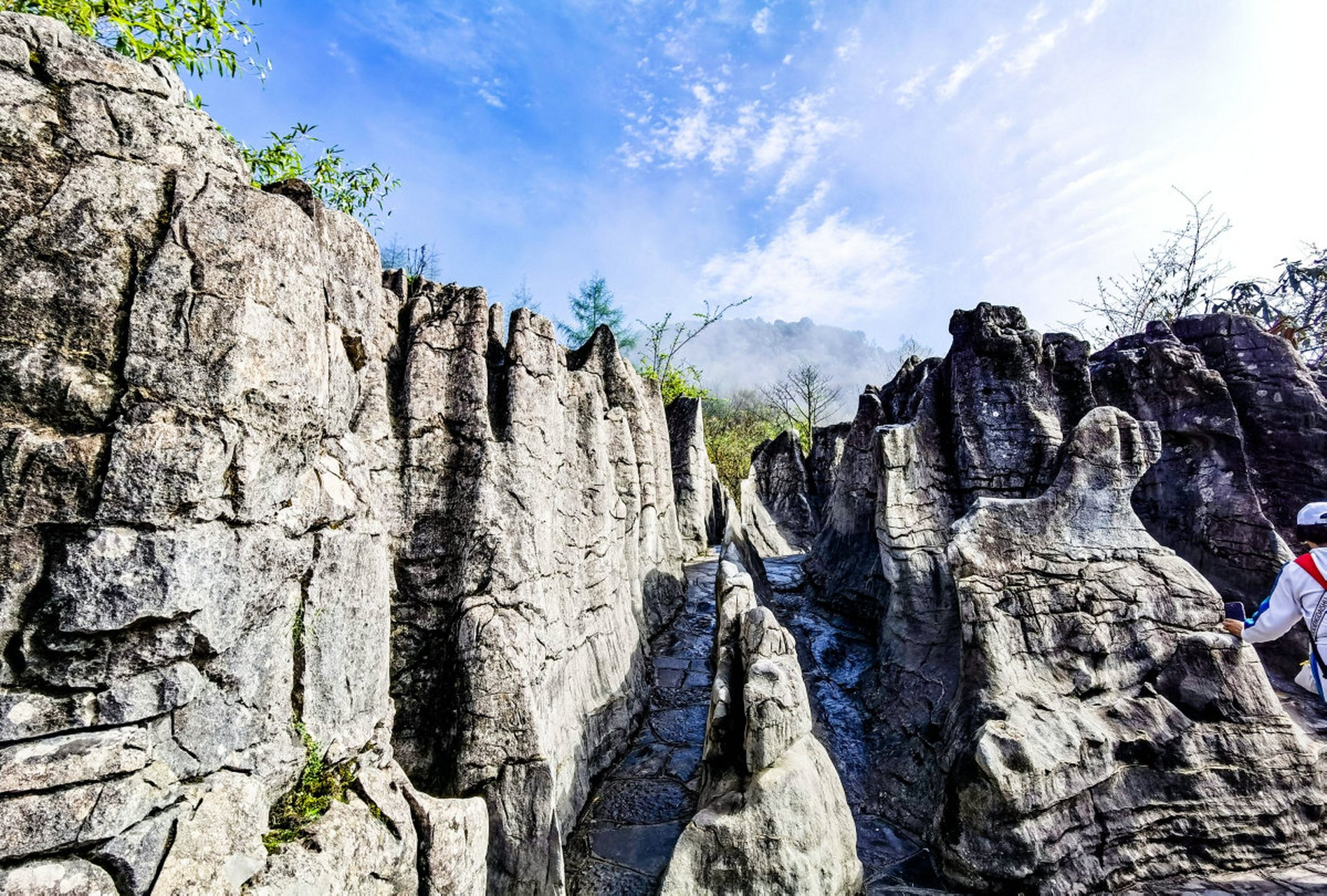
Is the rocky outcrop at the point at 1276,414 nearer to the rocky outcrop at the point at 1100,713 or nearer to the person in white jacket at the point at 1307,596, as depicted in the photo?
the rocky outcrop at the point at 1100,713

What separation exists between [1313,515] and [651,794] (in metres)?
5.37

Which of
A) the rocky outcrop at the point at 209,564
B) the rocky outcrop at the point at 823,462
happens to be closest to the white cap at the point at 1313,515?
the rocky outcrop at the point at 209,564

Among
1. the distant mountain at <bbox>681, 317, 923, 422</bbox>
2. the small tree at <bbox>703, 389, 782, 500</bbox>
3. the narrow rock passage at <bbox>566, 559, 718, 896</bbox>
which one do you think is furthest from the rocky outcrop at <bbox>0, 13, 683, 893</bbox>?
the distant mountain at <bbox>681, 317, 923, 422</bbox>

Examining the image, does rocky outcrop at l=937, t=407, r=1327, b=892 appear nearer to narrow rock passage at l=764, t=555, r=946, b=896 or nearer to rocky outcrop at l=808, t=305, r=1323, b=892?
rocky outcrop at l=808, t=305, r=1323, b=892

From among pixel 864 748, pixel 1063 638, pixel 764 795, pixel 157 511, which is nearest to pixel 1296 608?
pixel 1063 638

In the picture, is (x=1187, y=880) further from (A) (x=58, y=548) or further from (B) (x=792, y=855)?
(A) (x=58, y=548)

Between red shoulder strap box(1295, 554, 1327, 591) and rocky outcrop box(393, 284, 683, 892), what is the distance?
5362 mm

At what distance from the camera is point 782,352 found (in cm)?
13988

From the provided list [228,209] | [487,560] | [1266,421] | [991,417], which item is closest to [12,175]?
[228,209]

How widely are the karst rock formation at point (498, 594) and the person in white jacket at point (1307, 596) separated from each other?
69 centimetres

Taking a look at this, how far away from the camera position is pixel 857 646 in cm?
788

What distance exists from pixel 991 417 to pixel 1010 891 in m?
4.61

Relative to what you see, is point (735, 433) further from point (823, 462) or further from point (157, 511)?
point (157, 511)

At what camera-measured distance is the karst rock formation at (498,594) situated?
2227 mm
